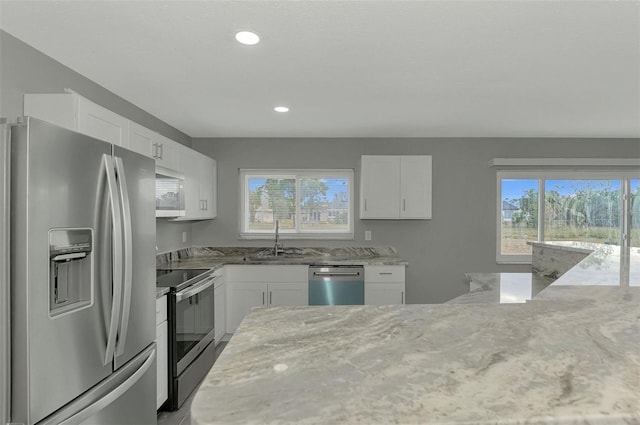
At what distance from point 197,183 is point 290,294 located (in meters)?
1.49

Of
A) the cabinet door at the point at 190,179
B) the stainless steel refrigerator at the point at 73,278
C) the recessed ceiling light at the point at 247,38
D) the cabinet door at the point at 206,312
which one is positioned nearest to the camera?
the stainless steel refrigerator at the point at 73,278

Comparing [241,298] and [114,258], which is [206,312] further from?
[114,258]

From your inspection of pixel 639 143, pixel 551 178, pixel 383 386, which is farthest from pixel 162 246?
pixel 639 143

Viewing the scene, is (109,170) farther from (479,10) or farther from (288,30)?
(479,10)

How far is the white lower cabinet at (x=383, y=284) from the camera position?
3822mm

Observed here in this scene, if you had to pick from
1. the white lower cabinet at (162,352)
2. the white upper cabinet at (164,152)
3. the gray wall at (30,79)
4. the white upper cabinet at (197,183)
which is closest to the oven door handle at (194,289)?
the white lower cabinet at (162,352)

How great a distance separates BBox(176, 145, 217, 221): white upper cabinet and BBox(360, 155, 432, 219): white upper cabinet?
1742 mm

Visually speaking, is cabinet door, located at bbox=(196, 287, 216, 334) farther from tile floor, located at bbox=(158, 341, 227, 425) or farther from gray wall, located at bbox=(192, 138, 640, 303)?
gray wall, located at bbox=(192, 138, 640, 303)

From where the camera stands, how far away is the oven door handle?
8.75 ft

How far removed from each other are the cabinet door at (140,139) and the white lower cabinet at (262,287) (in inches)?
60.4

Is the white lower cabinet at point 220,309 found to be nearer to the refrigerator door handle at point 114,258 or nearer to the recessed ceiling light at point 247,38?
the refrigerator door handle at point 114,258

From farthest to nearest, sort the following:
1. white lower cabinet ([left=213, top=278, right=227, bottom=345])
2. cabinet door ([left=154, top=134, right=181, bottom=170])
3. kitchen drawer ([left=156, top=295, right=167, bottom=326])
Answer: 1. white lower cabinet ([left=213, top=278, right=227, bottom=345])
2. cabinet door ([left=154, top=134, right=181, bottom=170])
3. kitchen drawer ([left=156, top=295, right=167, bottom=326])

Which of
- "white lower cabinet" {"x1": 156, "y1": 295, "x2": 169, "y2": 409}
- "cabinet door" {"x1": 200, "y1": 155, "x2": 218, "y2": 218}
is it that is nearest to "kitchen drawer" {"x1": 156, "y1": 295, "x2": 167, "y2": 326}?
"white lower cabinet" {"x1": 156, "y1": 295, "x2": 169, "y2": 409}

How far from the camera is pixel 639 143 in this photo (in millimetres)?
4457
